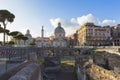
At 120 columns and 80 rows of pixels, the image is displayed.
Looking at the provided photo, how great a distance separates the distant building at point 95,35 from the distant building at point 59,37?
63.1ft

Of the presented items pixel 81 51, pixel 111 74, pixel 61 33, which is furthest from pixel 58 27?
pixel 111 74

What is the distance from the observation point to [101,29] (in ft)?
464

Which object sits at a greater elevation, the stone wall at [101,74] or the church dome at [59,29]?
the church dome at [59,29]

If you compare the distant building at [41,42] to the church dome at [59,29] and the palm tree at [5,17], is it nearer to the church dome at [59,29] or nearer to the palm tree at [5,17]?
the church dome at [59,29]

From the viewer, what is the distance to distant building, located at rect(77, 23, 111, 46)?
452 feet

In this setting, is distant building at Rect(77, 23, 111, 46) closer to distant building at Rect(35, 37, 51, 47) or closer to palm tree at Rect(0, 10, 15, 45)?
distant building at Rect(35, 37, 51, 47)

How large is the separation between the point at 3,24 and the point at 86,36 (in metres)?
72.7

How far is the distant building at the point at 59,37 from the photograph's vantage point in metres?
156

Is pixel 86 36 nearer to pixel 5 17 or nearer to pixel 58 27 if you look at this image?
pixel 58 27

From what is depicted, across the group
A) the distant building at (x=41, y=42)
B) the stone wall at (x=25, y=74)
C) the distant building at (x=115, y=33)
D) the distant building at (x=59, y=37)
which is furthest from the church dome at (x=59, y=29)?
the stone wall at (x=25, y=74)

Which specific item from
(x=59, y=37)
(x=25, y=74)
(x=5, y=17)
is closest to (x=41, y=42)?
(x=59, y=37)

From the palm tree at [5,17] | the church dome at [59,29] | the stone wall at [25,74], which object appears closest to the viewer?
the stone wall at [25,74]

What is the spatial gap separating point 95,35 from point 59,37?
28168 millimetres

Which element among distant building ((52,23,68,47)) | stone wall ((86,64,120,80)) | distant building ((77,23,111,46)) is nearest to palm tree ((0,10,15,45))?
stone wall ((86,64,120,80))
